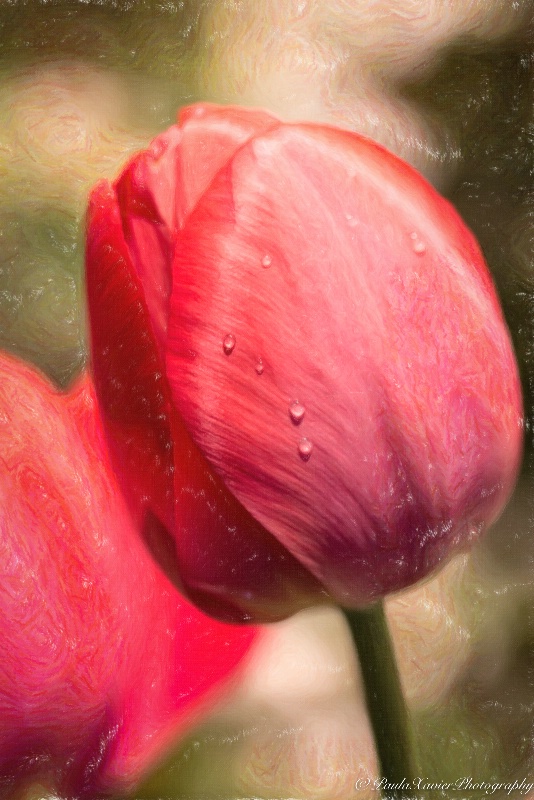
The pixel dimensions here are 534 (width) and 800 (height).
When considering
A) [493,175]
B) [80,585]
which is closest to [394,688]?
[80,585]

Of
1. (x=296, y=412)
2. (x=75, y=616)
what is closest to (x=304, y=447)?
(x=296, y=412)

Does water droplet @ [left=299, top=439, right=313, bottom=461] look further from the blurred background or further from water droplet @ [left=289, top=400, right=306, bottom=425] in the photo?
the blurred background

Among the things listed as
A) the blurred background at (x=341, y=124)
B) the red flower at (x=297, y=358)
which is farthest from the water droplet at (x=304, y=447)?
the blurred background at (x=341, y=124)

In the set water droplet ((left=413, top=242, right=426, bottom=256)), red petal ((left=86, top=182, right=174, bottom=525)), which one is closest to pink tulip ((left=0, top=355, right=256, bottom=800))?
red petal ((left=86, top=182, right=174, bottom=525))

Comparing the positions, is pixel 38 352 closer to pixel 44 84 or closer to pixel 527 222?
pixel 44 84

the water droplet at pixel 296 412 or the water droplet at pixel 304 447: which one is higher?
the water droplet at pixel 296 412

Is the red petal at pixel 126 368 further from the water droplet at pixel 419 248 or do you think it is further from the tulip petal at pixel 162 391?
the water droplet at pixel 419 248
